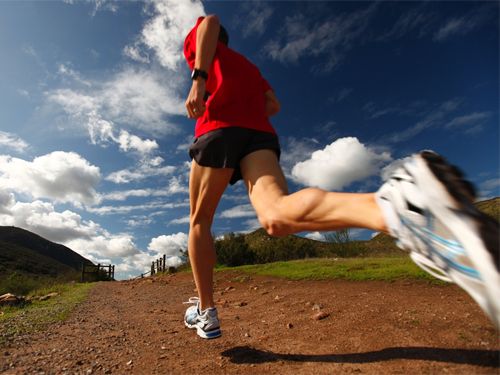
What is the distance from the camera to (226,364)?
7.36 ft

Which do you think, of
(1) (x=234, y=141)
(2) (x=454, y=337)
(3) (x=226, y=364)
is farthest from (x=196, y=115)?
(2) (x=454, y=337)

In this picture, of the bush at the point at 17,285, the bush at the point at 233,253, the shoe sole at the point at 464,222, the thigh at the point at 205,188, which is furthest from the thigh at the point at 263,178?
the bush at the point at 233,253

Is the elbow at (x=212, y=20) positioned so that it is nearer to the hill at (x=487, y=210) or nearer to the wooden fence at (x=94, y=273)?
the hill at (x=487, y=210)

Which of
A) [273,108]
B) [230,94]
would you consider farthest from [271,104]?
[230,94]

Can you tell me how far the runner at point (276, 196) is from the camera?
108 centimetres

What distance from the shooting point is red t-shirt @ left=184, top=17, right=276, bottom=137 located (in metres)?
2.31

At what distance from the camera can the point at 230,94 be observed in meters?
2.33

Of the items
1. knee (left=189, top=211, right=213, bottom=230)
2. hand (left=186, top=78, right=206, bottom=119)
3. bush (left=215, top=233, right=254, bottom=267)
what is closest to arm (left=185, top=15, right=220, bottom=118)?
hand (left=186, top=78, right=206, bottom=119)

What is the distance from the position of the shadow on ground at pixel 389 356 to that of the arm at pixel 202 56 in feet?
5.41

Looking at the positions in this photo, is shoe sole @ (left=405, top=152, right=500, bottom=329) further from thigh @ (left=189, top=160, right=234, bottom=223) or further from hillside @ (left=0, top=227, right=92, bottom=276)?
hillside @ (left=0, top=227, right=92, bottom=276)

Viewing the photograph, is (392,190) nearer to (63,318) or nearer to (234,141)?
(234,141)

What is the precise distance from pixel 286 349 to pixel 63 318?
307cm

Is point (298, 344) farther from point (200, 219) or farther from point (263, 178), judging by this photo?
point (263, 178)

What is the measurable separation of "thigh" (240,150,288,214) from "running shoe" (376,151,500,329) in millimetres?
725
